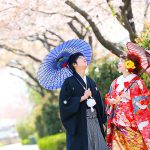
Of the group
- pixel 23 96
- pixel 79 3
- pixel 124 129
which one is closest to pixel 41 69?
pixel 124 129

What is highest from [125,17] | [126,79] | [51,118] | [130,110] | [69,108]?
[125,17]

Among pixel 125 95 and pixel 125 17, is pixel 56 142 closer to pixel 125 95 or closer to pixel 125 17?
pixel 125 17

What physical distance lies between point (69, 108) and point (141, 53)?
1212 millimetres

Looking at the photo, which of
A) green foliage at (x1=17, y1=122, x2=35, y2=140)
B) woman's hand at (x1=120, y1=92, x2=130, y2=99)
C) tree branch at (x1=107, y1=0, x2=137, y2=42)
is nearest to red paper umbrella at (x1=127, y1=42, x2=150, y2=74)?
woman's hand at (x1=120, y1=92, x2=130, y2=99)

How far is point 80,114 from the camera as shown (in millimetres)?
7645

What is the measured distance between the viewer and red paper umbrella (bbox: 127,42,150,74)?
7585 mm

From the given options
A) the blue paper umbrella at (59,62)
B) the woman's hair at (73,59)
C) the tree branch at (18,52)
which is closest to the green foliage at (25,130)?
the tree branch at (18,52)

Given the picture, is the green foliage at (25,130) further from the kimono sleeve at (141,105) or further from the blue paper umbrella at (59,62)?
the kimono sleeve at (141,105)

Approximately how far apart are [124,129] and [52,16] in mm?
8006

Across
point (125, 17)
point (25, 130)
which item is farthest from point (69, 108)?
point (25, 130)

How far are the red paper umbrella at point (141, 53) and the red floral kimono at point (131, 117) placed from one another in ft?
0.67

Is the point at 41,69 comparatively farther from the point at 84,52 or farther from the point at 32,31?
the point at 32,31

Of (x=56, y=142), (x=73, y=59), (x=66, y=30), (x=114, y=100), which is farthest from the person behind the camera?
(x=66, y=30)

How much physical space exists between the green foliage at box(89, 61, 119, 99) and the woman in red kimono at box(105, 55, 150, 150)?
11.0ft
